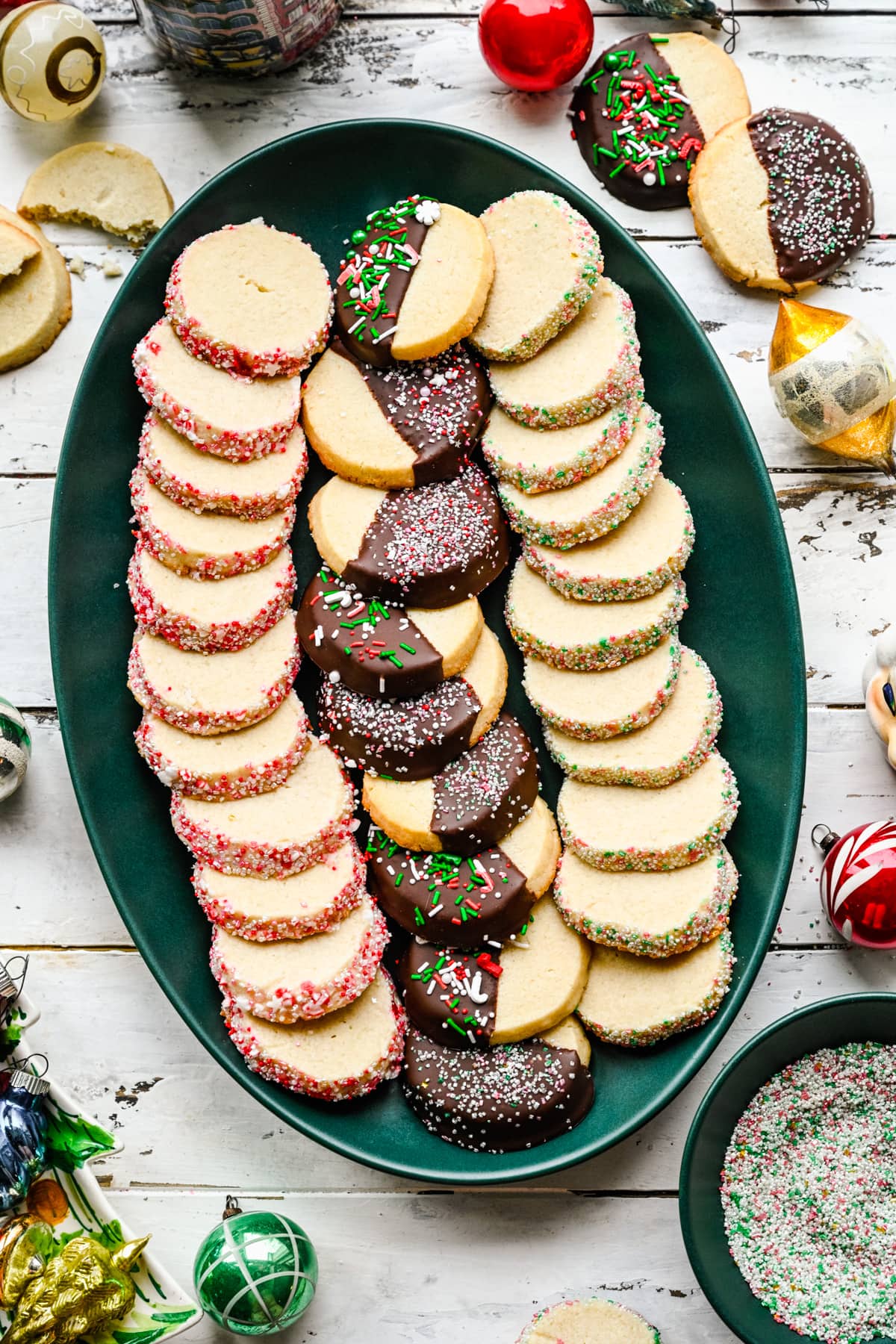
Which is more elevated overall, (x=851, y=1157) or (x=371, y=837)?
(x=371, y=837)

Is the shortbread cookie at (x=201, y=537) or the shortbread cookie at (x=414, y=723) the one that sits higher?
the shortbread cookie at (x=201, y=537)

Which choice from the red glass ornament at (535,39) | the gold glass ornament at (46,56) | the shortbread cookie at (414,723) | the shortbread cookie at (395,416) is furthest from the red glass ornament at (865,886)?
the gold glass ornament at (46,56)

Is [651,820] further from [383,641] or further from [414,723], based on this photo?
[383,641]

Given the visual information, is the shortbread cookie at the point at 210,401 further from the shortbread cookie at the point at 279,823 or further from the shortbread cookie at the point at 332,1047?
the shortbread cookie at the point at 332,1047

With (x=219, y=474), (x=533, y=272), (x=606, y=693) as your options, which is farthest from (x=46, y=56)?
(x=606, y=693)

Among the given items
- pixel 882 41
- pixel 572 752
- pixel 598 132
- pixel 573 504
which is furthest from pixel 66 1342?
pixel 882 41

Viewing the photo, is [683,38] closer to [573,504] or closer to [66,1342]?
[573,504]
